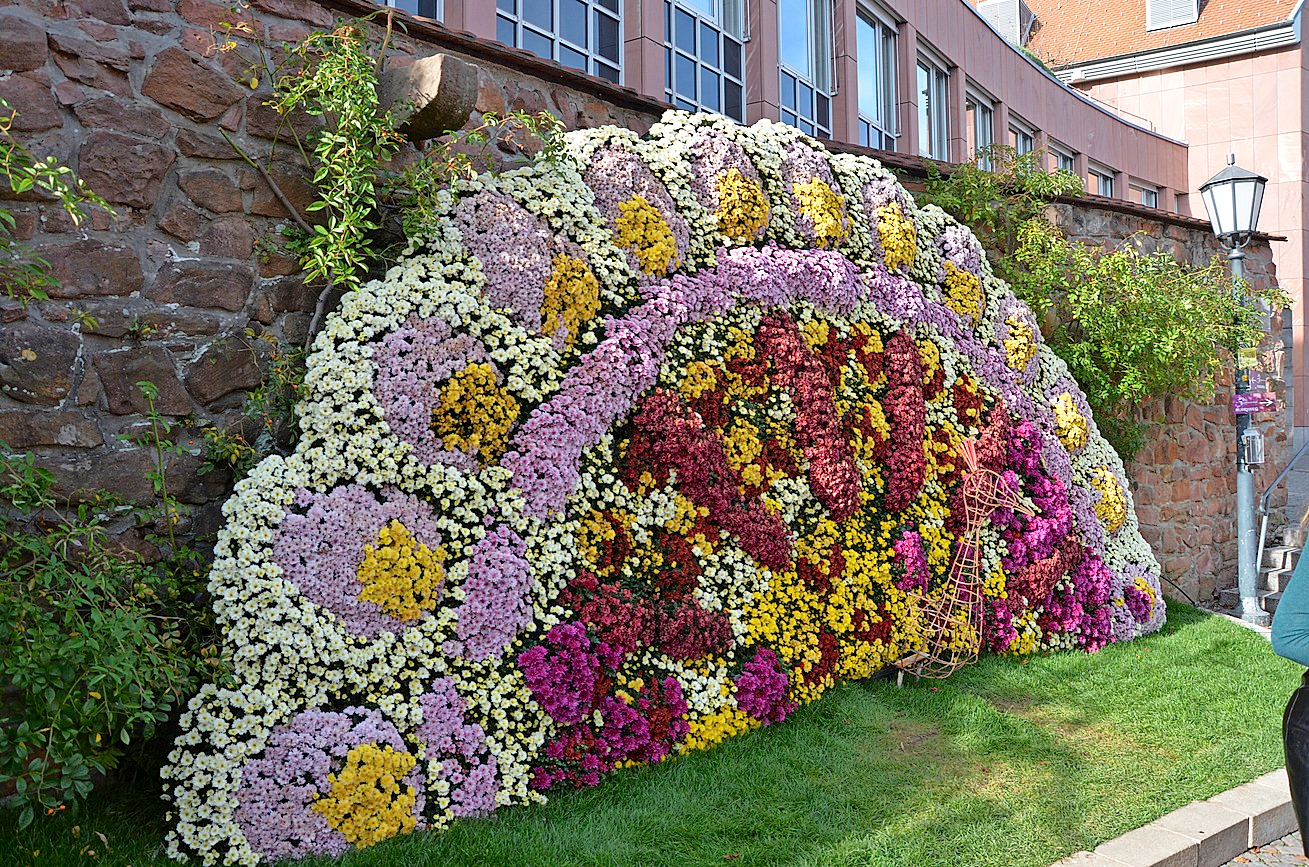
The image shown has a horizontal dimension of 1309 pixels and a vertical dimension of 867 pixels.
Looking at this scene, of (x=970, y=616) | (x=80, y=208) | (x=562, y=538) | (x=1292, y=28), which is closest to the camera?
(x=80, y=208)

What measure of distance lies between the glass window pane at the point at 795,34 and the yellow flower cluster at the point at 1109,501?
5757 mm

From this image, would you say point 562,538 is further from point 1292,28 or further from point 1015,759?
point 1292,28

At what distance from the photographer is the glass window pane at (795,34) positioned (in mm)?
10914

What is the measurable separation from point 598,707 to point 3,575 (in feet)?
7.43

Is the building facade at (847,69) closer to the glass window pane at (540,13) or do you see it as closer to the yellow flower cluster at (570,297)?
the glass window pane at (540,13)

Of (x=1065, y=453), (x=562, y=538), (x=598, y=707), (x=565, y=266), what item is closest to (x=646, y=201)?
(x=565, y=266)

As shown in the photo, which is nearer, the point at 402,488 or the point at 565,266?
→ the point at 402,488

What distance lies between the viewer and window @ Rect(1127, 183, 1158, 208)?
59.8 ft

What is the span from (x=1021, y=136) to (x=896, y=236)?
422 inches

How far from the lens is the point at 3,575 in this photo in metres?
3.52

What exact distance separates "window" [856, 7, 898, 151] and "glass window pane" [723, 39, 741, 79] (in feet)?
8.21

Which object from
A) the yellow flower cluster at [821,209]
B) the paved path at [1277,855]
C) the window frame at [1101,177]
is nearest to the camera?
the paved path at [1277,855]

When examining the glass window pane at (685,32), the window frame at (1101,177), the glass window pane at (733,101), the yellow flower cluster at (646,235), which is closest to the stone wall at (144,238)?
the yellow flower cluster at (646,235)

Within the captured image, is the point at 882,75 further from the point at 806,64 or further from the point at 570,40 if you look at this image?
the point at 570,40
